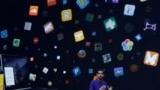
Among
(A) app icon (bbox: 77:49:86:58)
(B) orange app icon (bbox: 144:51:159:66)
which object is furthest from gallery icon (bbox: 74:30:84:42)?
(B) orange app icon (bbox: 144:51:159:66)

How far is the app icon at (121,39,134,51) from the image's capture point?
155 inches

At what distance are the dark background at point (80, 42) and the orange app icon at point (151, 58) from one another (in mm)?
49

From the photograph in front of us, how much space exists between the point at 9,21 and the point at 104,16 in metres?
1.21

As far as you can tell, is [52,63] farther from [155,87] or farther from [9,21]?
[155,87]

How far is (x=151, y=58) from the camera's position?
12.9 ft

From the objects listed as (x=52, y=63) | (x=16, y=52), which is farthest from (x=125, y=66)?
(x=16, y=52)

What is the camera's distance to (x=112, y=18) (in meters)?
4.01

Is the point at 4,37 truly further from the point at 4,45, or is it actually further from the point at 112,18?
the point at 112,18

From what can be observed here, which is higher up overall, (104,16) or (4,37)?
(104,16)

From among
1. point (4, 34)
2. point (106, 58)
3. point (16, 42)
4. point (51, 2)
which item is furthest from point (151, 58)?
point (4, 34)

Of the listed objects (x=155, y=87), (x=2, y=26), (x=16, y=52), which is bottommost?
(x=155, y=87)

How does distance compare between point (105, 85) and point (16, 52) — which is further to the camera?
point (16, 52)

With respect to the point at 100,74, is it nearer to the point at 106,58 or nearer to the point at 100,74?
the point at 100,74

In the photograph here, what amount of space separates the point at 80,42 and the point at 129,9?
2.44ft
